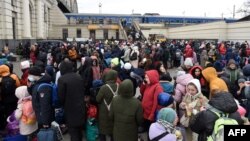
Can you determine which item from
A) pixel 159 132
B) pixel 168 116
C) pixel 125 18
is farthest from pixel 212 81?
pixel 125 18

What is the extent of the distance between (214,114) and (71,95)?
282 centimetres

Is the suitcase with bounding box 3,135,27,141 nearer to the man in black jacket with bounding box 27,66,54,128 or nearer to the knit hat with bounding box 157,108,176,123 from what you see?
the man in black jacket with bounding box 27,66,54,128

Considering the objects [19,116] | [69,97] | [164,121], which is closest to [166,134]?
[164,121]

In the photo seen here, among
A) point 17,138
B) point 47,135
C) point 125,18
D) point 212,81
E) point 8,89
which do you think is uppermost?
point 125,18

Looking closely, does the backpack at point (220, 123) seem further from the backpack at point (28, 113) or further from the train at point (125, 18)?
the train at point (125, 18)

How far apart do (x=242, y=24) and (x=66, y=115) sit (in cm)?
2886

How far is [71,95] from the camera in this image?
18.7 feet

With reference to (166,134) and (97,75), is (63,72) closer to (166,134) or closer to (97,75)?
(166,134)

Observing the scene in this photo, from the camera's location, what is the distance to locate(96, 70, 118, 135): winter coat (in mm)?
5754

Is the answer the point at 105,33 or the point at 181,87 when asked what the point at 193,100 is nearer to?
the point at 181,87

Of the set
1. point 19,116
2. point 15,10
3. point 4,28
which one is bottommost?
point 19,116

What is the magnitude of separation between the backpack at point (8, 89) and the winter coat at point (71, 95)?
5.53 ft

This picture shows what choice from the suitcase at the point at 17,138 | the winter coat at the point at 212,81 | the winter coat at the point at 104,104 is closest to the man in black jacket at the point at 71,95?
the winter coat at the point at 104,104

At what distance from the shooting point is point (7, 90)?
6.80 metres
